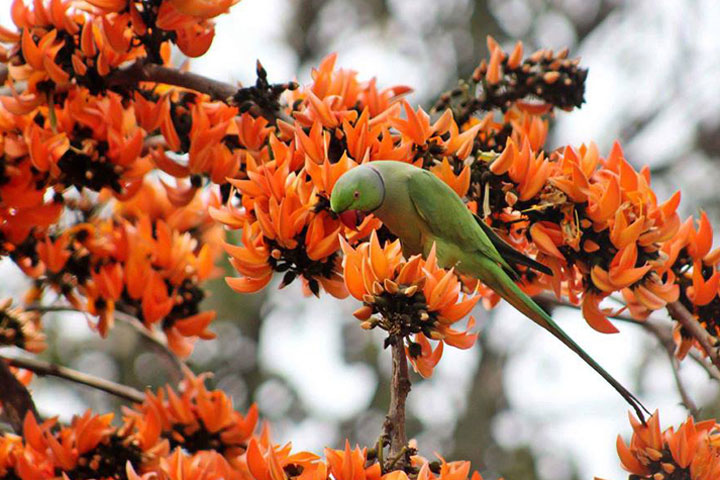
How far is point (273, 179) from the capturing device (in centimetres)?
183

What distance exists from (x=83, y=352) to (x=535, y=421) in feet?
14.2

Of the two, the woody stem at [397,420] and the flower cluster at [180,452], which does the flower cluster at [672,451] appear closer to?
the flower cluster at [180,452]

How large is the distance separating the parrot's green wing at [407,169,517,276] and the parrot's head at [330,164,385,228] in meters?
0.10

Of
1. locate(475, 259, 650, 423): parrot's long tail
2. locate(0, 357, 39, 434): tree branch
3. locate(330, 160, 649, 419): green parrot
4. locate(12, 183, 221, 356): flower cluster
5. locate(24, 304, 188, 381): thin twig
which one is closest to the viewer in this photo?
locate(475, 259, 650, 423): parrot's long tail

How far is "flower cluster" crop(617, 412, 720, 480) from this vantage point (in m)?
1.79

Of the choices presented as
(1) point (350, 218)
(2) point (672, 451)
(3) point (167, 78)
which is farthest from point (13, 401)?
(2) point (672, 451)

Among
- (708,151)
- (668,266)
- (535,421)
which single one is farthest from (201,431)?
(708,151)

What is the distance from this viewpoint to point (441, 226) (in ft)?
6.54

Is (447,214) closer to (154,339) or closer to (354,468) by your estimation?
(354,468)

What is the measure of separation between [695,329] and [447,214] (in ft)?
1.89

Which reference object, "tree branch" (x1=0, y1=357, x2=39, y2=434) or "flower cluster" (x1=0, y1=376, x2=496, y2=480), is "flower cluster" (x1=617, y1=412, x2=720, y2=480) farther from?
"tree branch" (x1=0, y1=357, x2=39, y2=434)

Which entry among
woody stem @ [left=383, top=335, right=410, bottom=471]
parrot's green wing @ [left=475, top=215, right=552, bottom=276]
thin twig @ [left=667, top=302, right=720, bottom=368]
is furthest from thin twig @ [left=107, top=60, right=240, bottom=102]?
thin twig @ [left=667, top=302, right=720, bottom=368]

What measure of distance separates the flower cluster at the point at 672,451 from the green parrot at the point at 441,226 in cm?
8

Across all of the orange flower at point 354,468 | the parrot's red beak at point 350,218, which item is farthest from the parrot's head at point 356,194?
the orange flower at point 354,468
